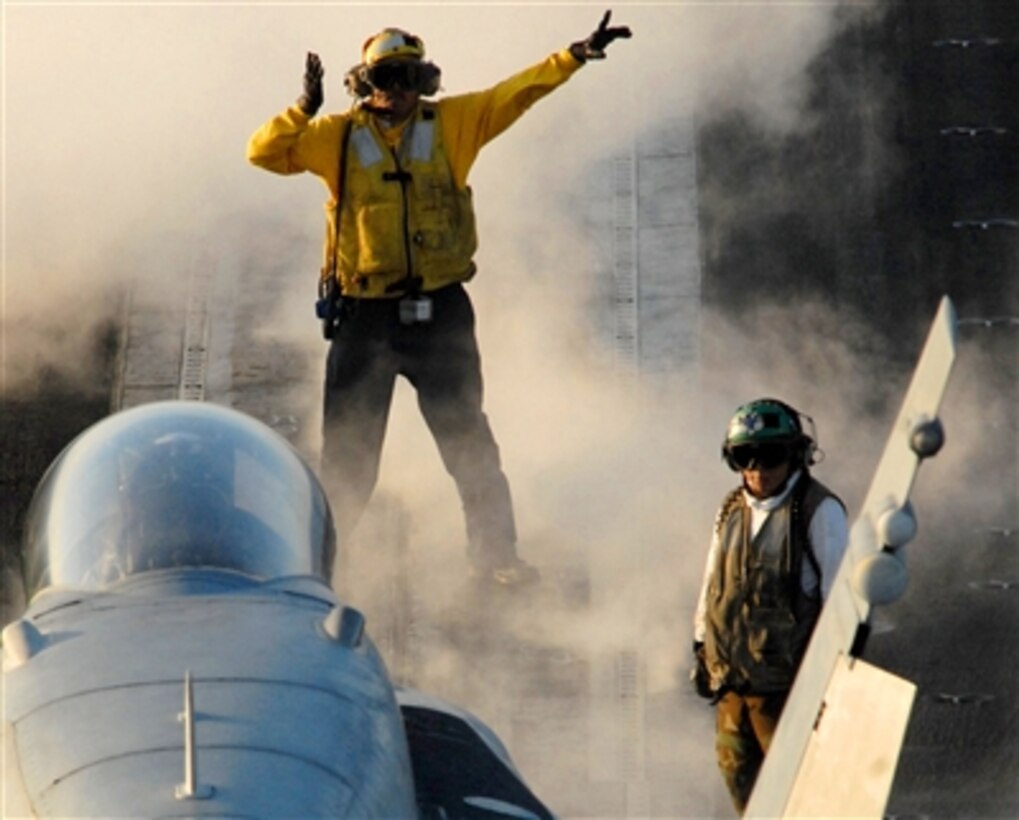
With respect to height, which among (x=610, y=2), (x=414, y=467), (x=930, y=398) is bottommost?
(x=414, y=467)

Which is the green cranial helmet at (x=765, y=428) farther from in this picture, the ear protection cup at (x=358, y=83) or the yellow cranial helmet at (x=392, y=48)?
the ear protection cup at (x=358, y=83)

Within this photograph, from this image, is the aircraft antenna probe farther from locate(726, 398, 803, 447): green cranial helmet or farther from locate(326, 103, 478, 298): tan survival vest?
locate(326, 103, 478, 298): tan survival vest

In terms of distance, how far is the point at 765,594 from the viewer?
1050cm

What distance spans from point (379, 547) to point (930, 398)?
24.6ft

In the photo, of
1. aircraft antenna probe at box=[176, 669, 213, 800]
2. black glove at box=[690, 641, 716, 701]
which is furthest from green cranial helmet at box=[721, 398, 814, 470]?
aircraft antenna probe at box=[176, 669, 213, 800]

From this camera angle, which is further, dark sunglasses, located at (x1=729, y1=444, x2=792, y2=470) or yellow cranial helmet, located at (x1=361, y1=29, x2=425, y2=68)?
yellow cranial helmet, located at (x1=361, y1=29, x2=425, y2=68)

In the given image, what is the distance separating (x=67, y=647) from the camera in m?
9.75

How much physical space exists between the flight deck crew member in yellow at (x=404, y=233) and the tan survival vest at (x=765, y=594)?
3021mm

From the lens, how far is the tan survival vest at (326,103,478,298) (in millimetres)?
13195

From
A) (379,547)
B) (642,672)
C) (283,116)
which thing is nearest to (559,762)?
(642,672)

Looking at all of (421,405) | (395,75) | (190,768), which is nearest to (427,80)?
(395,75)

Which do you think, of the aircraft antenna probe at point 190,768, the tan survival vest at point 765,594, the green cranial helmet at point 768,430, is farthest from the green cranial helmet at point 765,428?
the aircraft antenna probe at point 190,768

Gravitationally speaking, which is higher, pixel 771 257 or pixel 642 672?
pixel 771 257

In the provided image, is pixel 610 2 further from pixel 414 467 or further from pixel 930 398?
pixel 930 398
